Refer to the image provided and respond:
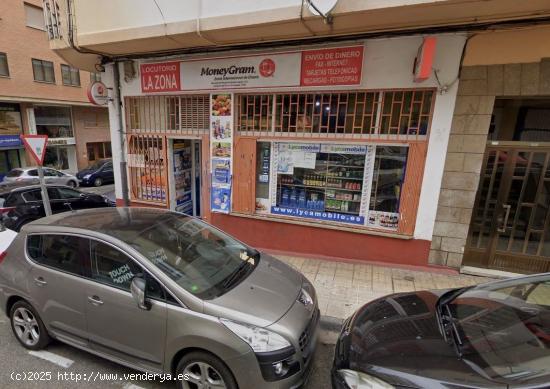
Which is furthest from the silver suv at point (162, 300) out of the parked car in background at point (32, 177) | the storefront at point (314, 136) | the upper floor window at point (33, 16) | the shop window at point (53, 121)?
the upper floor window at point (33, 16)

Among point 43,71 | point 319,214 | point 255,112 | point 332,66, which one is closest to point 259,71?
point 255,112

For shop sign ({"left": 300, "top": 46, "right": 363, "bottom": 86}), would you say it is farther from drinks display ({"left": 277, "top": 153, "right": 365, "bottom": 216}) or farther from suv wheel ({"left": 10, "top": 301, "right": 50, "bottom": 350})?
suv wheel ({"left": 10, "top": 301, "right": 50, "bottom": 350})

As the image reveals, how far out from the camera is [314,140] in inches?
203

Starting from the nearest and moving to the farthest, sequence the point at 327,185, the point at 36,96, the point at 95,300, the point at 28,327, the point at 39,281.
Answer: the point at 95,300
the point at 39,281
the point at 28,327
the point at 327,185
the point at 36,96

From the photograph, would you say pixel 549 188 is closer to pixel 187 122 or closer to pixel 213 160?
pixel 213 160

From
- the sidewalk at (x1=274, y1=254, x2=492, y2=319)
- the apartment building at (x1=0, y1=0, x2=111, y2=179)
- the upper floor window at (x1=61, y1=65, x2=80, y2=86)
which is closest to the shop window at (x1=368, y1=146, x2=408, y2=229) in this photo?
the sidewalk at (x1=274, y1=254, x2=492, y2=319)

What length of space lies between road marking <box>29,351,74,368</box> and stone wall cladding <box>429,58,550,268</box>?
204 inches

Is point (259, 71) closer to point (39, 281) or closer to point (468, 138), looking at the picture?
point (468, 138)

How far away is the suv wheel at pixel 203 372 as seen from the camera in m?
2.25

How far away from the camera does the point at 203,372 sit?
2342mm

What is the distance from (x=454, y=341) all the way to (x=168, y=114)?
626cm

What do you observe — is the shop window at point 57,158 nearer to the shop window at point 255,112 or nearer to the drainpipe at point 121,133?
the drainpipe at point 121,133

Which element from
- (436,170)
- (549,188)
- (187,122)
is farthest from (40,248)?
(549,188)

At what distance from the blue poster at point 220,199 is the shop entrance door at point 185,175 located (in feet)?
3.70
